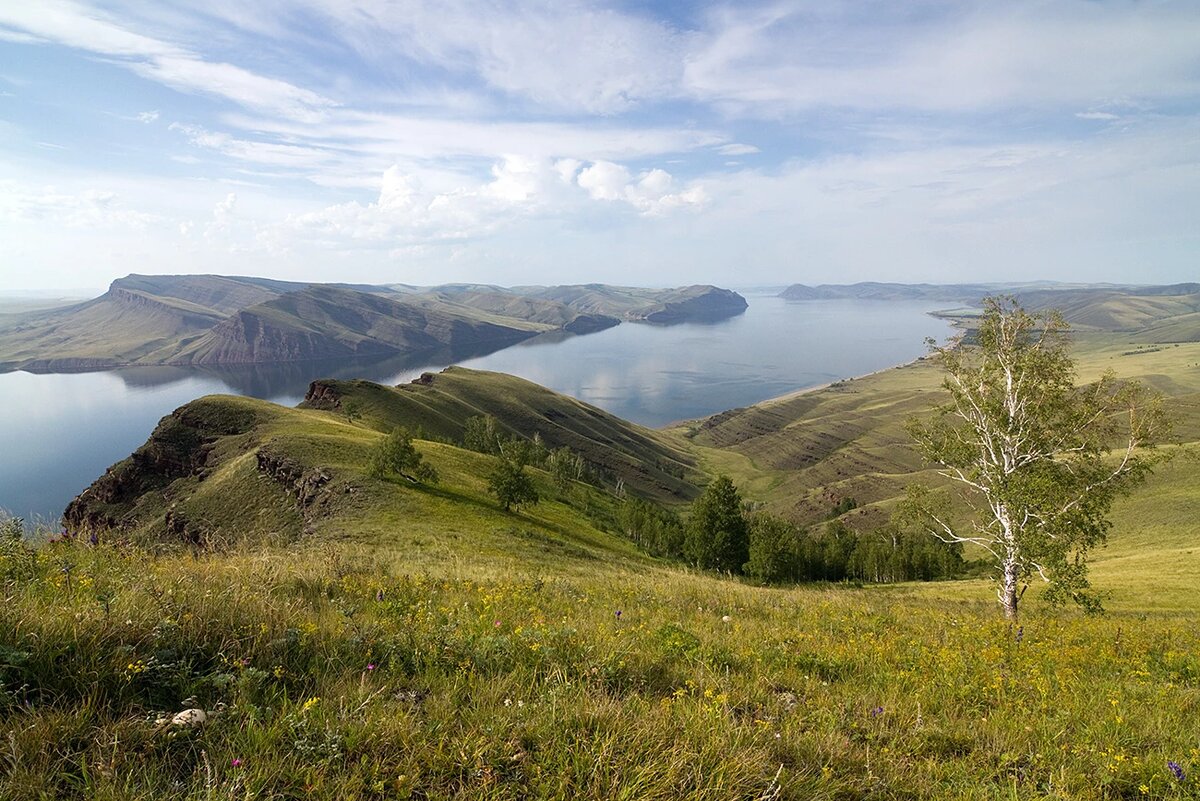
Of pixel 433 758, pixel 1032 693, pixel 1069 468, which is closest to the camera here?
pixel 433 758

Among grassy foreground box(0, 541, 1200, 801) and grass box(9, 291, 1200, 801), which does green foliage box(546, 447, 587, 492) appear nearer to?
grass box(9, 291, 1200, 801)

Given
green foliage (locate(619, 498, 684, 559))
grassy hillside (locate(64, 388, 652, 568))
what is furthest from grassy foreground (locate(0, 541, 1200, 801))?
green foliage (locate(619, 498, 684, 559))

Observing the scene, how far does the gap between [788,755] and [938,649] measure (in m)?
5.79

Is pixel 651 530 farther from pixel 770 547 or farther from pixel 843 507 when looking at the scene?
pixel 843 507

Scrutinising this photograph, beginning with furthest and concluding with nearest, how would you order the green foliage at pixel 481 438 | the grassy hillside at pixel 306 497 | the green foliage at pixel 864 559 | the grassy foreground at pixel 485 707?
the green foliage at pixel 481 438 < the green foliage at pixel 864 559 < the grassy hillside at pixel 306 497 < the grassy foreground at pixel 485 707

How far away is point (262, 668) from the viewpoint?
4.47 m

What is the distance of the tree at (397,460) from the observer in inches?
2080

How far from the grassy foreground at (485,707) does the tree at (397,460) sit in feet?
155

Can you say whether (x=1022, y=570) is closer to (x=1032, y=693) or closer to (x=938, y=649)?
(x=938, y=649)

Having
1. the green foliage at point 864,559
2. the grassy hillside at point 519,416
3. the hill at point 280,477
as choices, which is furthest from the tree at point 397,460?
the grassy hillside at point 519,416

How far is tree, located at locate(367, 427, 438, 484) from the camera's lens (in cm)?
5284

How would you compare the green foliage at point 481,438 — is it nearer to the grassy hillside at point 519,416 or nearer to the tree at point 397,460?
the grassy hillside at point 519,416

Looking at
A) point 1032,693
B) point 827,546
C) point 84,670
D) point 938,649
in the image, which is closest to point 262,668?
point 84,670

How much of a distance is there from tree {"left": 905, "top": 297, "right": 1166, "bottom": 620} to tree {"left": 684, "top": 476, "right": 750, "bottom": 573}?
3161 centimetres
